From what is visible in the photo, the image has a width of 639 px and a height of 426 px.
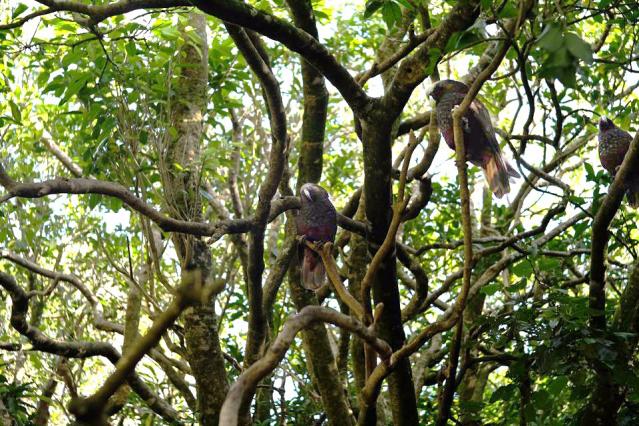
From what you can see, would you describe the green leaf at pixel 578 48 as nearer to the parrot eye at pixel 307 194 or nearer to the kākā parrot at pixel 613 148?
the parrot eye at pixel 307 194

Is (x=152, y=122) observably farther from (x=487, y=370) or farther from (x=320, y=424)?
(x=487, y=370)

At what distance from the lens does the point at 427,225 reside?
5.84 meters

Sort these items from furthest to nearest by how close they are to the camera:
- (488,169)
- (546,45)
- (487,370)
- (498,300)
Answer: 1. (498,300)
2. (487,370)
3. (488,169)
4. (546,45)

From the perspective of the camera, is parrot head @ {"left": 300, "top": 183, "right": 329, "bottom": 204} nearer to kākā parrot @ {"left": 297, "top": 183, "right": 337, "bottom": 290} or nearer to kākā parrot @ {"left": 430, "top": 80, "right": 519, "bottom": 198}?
kākā parrot @ {"left": 297, "top": 183, "right": 337, "bottom": 290}

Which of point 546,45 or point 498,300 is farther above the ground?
point 498,300

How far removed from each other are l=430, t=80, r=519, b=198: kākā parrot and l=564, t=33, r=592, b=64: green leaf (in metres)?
1.88

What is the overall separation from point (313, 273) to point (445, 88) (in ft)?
3.16

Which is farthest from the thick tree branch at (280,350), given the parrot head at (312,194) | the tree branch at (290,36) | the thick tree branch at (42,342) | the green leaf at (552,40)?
the thick tree branch at (42,342)

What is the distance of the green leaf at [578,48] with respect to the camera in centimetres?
101

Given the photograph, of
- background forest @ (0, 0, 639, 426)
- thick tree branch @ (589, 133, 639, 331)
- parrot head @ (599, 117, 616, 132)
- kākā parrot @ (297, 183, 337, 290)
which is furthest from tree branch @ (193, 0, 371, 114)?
parrot head @ (599, 117, 616, 132)

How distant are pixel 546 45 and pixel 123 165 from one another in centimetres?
265

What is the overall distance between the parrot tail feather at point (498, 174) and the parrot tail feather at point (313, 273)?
79cm

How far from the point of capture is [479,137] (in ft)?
9.91

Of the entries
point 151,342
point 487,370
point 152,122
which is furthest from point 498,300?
point 151,342
